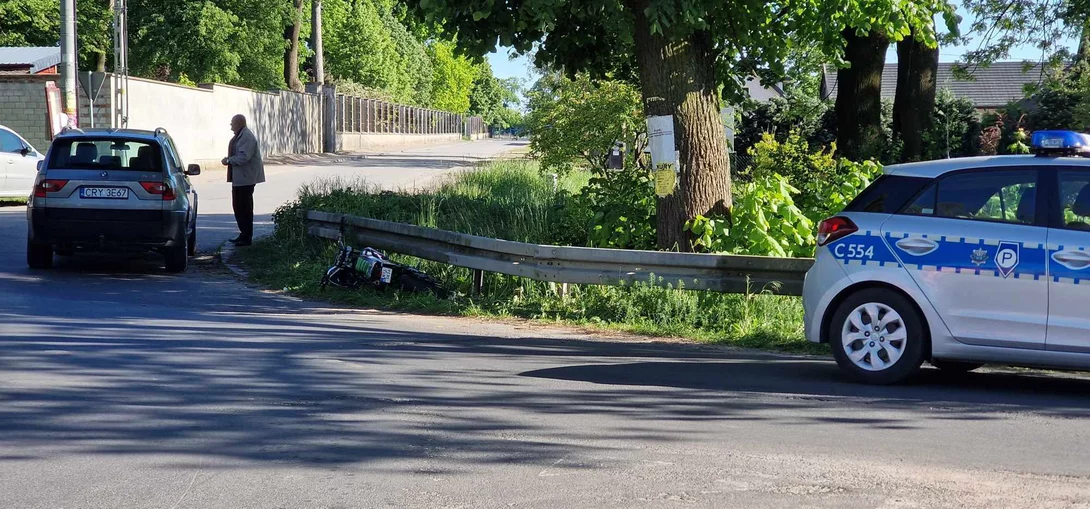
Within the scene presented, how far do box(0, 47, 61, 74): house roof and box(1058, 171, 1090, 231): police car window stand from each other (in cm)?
4236

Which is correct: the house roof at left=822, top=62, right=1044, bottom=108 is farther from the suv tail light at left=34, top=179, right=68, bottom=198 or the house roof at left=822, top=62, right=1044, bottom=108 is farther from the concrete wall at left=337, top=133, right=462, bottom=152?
the suv tail light at left=34, top=179, right=68, bottom=198

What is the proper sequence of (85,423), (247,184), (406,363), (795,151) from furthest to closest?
1. (247,184)
2. (795,151)
3. (406,363)
4. (85,423)

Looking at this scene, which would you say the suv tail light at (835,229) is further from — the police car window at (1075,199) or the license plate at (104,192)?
the license plate at (104,192)

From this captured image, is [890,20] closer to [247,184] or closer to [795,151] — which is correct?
[795,151]

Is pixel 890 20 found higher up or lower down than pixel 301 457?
higher up

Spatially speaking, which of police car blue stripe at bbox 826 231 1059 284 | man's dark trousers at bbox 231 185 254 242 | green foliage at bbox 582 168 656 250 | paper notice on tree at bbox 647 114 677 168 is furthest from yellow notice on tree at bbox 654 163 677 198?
man's dark trousers at bbox 231 185 254 242

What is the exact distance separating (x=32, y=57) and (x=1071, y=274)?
147 feet

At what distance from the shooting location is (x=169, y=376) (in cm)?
782

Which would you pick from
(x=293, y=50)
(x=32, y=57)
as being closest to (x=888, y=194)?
(x=32, y=57)

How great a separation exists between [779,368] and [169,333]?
15.6ft

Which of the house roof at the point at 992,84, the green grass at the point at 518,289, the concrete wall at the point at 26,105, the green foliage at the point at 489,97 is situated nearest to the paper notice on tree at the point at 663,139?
the green grass at the point at 518,289

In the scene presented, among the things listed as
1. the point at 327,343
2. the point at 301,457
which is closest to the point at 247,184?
the point at 327,343

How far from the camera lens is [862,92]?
21547 mm

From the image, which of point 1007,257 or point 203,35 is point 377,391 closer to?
point 1007,257
